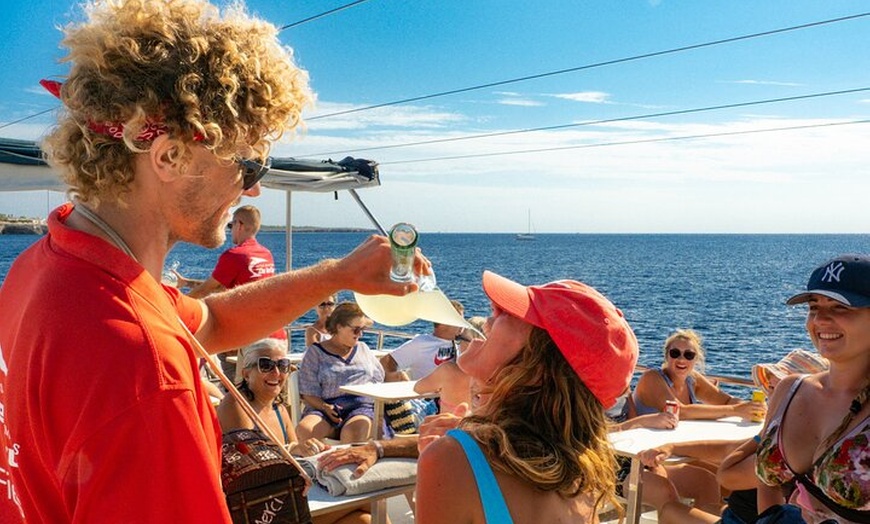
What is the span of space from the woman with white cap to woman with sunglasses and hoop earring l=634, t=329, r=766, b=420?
1993 millimetres

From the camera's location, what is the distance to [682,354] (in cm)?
496

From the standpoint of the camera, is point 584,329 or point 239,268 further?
point 239,268

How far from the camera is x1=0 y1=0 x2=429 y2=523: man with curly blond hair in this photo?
0.97 metres

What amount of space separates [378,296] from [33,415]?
2.67 ft

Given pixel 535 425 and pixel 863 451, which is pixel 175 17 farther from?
pixel 863 451

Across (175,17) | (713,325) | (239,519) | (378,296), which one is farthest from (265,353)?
(713,325)

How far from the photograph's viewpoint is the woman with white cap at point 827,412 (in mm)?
2322

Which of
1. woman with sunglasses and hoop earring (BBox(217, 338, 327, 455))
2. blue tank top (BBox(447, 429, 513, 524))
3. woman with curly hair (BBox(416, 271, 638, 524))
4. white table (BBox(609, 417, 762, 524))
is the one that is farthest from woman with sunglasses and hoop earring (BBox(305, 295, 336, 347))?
blue tank top (BBox(447, 429, 513, 524))

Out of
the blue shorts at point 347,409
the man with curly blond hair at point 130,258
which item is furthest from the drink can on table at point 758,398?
the man with curly blond hair at point 130,258

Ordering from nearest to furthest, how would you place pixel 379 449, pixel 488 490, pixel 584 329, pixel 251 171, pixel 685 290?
pixel 251 171, pixel 488 490, pixel 584 329, pixel 379 449, pixel 685 290

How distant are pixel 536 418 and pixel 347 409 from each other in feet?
12.2

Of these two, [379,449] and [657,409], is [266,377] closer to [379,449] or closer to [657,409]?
[379,449]

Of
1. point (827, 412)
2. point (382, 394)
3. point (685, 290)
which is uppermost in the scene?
point (827, 412)

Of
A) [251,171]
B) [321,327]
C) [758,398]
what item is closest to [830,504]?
[251,171]
